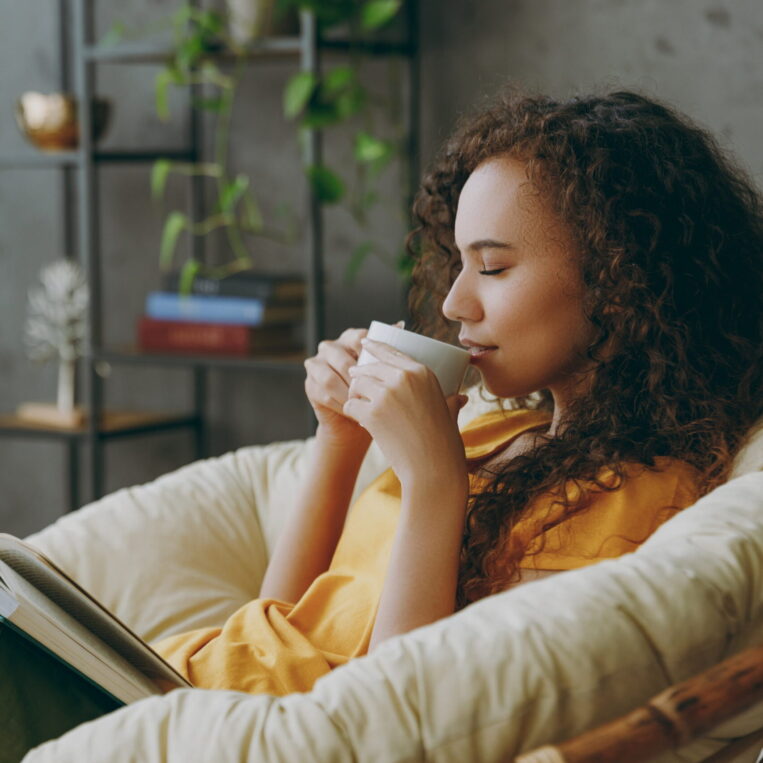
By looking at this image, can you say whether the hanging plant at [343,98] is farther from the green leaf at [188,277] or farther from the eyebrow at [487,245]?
the eyebrow at [487,245]

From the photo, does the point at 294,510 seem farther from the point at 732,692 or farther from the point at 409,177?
the point at 409,177

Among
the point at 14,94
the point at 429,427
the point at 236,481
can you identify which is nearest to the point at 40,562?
the point at 429,427

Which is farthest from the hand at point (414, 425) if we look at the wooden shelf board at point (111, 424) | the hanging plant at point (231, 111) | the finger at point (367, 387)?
the wooden shelf board at point (111, 424)

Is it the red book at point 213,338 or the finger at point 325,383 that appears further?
the red book at point 213,338

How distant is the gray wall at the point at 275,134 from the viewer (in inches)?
85.0

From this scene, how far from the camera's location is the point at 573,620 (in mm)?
776

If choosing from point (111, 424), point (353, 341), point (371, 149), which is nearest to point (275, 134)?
point (371, 149)

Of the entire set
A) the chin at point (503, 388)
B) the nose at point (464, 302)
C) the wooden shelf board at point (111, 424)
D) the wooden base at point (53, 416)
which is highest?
the nose at point (464, 302)

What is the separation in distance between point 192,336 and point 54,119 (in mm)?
594

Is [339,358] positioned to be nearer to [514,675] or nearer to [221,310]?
[514,675]

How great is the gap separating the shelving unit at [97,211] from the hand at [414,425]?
4.04 feet

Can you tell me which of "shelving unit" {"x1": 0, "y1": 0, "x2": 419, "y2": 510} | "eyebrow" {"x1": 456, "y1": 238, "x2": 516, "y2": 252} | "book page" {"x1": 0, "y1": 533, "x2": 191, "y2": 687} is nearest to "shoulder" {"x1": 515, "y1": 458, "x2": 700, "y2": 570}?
"eyebrow" {"x1": 456, "y1": 238, "x2": 516, "y2": 252}

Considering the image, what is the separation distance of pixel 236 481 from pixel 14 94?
1.80 metres

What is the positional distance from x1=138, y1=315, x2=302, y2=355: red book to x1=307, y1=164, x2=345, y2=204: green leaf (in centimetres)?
36
